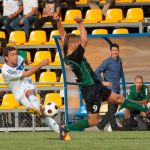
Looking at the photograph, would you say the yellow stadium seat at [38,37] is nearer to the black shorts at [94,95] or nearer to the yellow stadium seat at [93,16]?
the yellow stadium seat at [93,16]

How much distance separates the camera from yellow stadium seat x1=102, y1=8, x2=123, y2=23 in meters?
22.5

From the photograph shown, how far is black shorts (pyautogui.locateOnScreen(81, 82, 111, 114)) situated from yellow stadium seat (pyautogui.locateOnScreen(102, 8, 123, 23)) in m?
9.51

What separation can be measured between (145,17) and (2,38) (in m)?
4.62

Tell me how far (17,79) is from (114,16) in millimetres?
8583

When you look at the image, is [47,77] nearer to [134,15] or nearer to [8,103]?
[8,103]

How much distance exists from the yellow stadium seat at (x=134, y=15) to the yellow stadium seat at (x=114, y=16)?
0.67ft

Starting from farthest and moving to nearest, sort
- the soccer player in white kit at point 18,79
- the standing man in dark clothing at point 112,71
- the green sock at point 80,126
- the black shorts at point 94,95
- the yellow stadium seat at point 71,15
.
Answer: the yellow stadium seat at point 71,15 < the standing man in dark clothing at point 112,71 < the soccer player in white kit at point 18,79 < the green sock at point 80,126 < the black shorts at point 94,95

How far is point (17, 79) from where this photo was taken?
47.3 ft

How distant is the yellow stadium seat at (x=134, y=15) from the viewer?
22266 millimetres

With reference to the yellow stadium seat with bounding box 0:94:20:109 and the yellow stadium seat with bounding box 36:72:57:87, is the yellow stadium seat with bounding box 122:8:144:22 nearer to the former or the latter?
the yellow stadium seat with bounding box 36:72:57:87

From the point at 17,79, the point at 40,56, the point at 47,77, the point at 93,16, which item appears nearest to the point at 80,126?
the point at 17,79

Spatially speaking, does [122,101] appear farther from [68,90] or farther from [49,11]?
[49,11]

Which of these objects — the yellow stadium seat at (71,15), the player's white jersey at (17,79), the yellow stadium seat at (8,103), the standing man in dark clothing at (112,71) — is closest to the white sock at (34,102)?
the player's white jersey at (17,79)

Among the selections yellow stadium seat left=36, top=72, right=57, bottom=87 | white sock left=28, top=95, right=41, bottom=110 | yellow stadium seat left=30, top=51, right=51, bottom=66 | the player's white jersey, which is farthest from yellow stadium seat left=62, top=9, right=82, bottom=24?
white sock left=28, top=95, right=41, bottom=110
